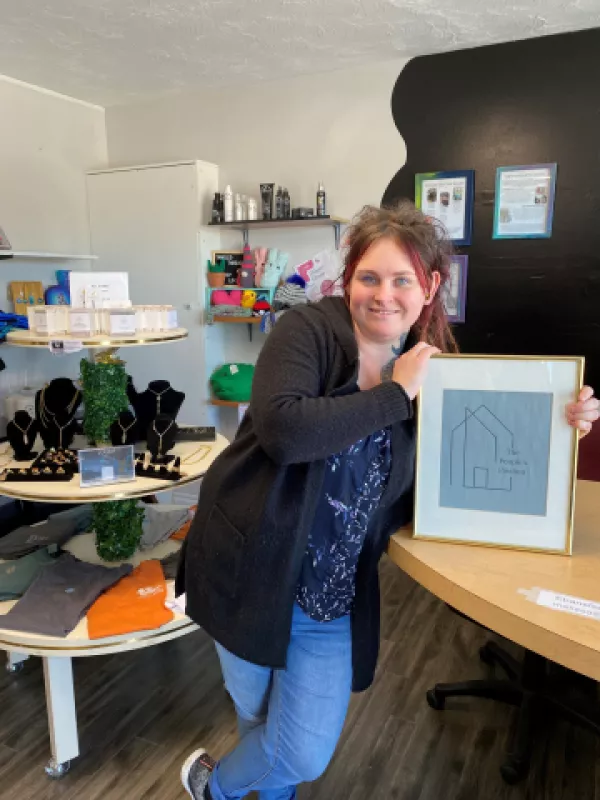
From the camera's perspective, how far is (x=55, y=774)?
1.73m

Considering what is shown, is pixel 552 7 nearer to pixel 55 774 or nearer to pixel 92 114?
pixel 92 114

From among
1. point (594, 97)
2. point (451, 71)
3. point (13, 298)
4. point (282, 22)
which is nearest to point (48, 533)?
point (13, 298)

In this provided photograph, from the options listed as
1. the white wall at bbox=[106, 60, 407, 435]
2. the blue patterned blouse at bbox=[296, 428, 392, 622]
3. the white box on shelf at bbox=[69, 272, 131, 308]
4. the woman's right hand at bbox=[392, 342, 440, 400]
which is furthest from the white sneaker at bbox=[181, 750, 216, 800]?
the white wall at bbox=[106, 60, 407, 435]

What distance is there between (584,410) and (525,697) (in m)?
1.30

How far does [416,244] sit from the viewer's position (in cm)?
109

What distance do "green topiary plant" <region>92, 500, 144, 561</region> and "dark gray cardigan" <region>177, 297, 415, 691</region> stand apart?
0.95m

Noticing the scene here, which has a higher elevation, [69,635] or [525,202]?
[525,202]

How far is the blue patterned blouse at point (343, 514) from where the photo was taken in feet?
3.63

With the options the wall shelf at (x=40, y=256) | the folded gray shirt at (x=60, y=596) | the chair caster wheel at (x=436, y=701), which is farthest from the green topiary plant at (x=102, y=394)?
the chair caster wheel at (x=436, y=701)

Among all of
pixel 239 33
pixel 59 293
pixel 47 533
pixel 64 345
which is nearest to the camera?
pixel 64 345

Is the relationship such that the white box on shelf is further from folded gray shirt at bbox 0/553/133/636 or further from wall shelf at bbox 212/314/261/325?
wall shelf at bbox 212/314/261/325

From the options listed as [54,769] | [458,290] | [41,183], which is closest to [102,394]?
[54,769]

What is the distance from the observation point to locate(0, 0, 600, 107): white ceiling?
8.05 feet

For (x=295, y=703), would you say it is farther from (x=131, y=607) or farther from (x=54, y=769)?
(x=54, y=769)
